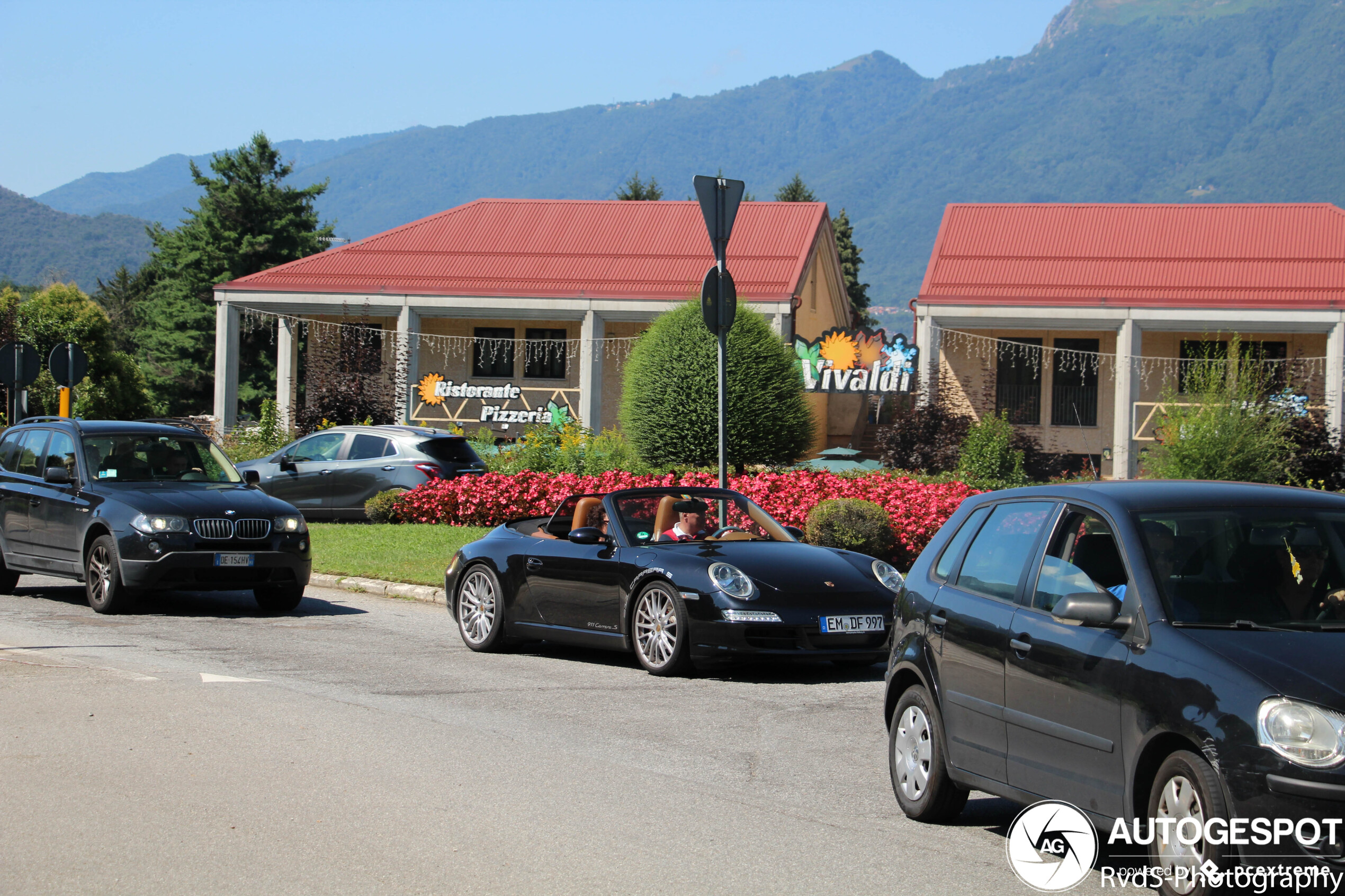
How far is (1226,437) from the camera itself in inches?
807

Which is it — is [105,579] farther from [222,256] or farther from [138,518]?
[222,256]

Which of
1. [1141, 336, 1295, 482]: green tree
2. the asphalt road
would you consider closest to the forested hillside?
[1141, 336, 1295, 482]: green tree

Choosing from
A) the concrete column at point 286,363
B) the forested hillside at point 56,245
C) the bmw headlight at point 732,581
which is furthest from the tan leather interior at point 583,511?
the forested hillside at point 56,245

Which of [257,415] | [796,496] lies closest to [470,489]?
[796,496]

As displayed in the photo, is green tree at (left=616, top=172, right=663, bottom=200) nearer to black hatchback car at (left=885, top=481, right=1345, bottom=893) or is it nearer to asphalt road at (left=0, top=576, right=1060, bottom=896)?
asphalt road at (left=0, top=576, right=1060, bottom=896)

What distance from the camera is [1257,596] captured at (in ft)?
15.4

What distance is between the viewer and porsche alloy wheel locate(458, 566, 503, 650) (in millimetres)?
10859

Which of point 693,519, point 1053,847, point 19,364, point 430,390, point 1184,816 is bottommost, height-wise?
point 1053,847

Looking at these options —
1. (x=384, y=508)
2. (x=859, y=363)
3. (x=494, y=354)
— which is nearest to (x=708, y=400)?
(x=384, y=508)

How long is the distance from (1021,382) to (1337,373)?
773 centimetres

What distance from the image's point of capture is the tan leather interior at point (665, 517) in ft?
34.4

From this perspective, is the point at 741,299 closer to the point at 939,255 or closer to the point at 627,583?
the point at 939,255

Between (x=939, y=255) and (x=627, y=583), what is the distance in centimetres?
2755

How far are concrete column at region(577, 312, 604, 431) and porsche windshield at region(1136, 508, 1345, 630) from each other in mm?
30068
